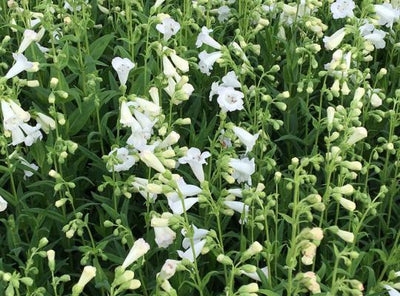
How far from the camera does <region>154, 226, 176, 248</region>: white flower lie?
3.47m

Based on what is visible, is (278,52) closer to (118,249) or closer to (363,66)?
(363,66)

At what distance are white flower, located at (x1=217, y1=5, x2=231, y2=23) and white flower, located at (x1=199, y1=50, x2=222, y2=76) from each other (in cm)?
118

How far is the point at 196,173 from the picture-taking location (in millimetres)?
3707

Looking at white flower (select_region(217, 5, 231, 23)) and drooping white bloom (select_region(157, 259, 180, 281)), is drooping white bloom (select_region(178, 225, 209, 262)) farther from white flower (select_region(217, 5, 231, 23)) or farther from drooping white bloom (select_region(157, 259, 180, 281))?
white flower (select_region(217, 5, 231, 23))

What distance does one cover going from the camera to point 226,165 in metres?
3.54

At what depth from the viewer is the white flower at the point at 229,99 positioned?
412 centimetres

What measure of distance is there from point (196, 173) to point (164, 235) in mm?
425

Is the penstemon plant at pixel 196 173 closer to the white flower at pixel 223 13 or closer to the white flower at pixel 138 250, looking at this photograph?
the white flower at pixel 138 250

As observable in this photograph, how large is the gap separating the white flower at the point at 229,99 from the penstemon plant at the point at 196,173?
12 millimetres

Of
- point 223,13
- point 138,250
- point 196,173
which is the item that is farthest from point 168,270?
point 223,13

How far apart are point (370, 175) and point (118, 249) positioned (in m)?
1.94

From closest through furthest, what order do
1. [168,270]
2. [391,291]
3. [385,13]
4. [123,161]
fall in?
[168,270] < [391,291] < [123,161] < [385,13]

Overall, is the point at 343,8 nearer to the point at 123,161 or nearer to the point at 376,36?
the point at 376,36

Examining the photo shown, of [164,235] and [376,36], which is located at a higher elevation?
[376,36]
